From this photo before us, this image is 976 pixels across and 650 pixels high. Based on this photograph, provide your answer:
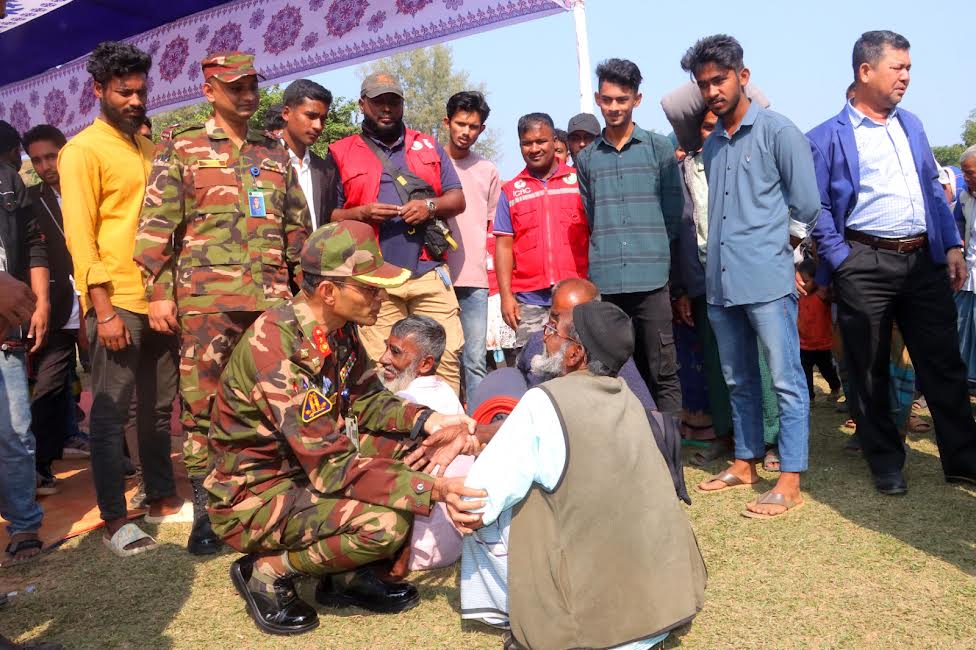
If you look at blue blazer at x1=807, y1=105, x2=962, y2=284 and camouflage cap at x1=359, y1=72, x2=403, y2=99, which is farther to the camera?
camouflage cap at x1=359, y1=72, x2=403, y2=99

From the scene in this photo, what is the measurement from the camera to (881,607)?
3.27 m

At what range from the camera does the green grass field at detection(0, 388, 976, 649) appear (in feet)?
10.3

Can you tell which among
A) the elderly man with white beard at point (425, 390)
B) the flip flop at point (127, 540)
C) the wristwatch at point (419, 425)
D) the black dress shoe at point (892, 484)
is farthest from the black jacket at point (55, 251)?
the black dress shoe at point (892, 484)

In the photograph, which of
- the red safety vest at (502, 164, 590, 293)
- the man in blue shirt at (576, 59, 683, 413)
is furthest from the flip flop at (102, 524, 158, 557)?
the man in blue shirt at (576, 59, 683, 413)

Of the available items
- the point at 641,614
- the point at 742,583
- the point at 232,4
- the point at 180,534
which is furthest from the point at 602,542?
the point at 232,4

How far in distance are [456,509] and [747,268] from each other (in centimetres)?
234

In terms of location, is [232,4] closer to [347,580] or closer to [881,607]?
[347,580]

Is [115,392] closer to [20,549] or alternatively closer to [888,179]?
[20,549]

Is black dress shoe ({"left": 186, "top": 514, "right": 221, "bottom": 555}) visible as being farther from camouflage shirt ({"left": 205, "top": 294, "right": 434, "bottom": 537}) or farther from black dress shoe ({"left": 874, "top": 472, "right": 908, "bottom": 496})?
black dress shoe ({"left": 874, "top": 472, "right": 908, "bottom": 496})

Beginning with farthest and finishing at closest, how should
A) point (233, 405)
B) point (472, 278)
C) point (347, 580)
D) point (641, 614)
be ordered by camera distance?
point (472, 278)
point (347, 580)
point (233, 405)
point (641, 614)

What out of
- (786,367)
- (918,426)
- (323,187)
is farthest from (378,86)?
(918,426)

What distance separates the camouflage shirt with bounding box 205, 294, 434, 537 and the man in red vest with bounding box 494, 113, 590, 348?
2.08 metres

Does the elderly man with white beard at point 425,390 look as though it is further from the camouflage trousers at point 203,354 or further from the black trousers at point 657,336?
the black trousers at point 657,336

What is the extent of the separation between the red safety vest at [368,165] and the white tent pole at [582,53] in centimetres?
144
